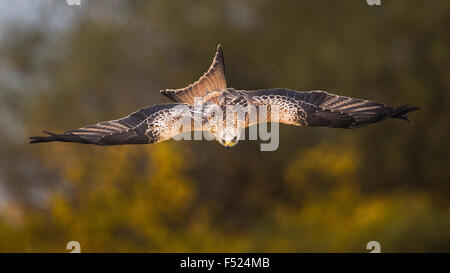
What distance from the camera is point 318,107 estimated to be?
16.9 feet

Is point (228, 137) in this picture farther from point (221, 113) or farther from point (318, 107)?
point (318, 107)

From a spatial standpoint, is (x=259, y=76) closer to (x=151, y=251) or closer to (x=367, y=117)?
(x=151, y=251)

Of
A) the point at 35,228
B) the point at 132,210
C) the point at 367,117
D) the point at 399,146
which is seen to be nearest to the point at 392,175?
the point at 399,146

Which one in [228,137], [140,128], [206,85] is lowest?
[228,137]

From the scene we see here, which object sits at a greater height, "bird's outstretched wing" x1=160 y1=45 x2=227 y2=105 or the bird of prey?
"bird's outstretched wing" x1=160 y1=45 x2=227 y2=105

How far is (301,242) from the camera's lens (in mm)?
10414

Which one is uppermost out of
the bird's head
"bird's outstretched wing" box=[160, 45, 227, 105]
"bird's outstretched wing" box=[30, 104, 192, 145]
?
"bird's outstretched wing" box=[160, 45, 227, 105]

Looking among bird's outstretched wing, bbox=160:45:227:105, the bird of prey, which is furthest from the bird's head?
bird's outstretched wing, bbox=160:45:227:105

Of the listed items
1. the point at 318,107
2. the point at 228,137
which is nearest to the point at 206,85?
the point at 228,137

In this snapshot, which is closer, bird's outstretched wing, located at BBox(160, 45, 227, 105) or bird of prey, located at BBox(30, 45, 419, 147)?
bird of prey, located at BBox(30, 45, 419, 147)

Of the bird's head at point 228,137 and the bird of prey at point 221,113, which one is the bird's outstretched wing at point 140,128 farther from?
the bird's head at point 228,137

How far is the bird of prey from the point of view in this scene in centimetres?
507

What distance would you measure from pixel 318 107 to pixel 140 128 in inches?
69.2

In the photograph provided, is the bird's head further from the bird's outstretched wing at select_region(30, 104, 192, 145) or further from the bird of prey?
the bird's outstretched wing at select_region(30, 104, 192, 145)
